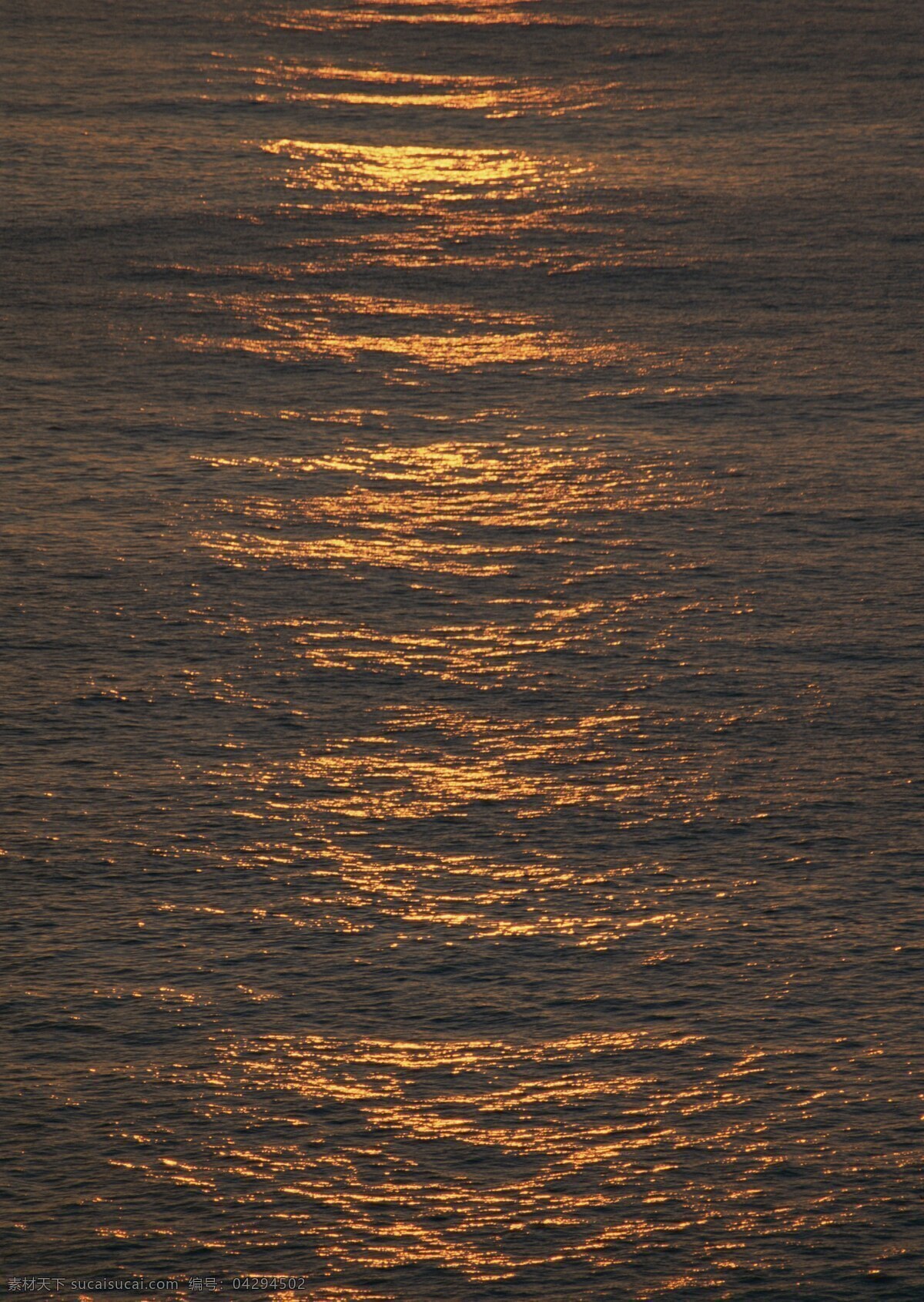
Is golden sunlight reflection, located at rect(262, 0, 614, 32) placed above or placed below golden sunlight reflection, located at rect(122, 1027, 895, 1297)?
above

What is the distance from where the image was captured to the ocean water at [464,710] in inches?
87.0

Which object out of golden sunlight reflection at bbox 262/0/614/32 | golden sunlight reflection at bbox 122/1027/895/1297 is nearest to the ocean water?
golden sunlight reflection at bbox 122/1027/895/1297

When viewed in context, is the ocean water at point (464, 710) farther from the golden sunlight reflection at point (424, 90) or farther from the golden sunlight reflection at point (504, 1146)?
the golden sunlight reflection at point (424, 90)

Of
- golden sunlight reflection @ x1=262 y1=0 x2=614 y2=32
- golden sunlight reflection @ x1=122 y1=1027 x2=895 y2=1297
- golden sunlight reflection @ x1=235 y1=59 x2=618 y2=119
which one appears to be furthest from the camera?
golden sunlight reflection @ x1=262 y1=0 x2=614 y2=32

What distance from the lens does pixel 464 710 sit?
324cm

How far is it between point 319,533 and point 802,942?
160 cm

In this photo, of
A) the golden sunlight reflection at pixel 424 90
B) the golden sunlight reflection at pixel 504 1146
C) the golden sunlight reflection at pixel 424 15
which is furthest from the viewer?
the golden sunlight reflection at pixel 424 15

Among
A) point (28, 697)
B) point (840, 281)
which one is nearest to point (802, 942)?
point (28, 697)

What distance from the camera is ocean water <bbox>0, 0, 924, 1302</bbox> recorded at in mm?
2209

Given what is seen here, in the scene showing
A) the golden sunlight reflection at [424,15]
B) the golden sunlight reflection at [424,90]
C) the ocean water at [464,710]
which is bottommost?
the ocean water at [464,710]

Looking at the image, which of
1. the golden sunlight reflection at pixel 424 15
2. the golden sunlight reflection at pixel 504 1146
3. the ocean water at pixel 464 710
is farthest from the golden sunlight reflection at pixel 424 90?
the golden sunlight reflection at pixel 504 1146

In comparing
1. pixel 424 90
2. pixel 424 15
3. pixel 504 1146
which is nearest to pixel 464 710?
pixel 504 1146

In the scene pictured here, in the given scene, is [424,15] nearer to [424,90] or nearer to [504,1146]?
[424,90]

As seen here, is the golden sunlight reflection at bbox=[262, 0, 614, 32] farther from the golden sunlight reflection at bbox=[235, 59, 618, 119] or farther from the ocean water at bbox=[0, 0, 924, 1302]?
the ocean water at bbox=[0, 0, 924, 1302]
